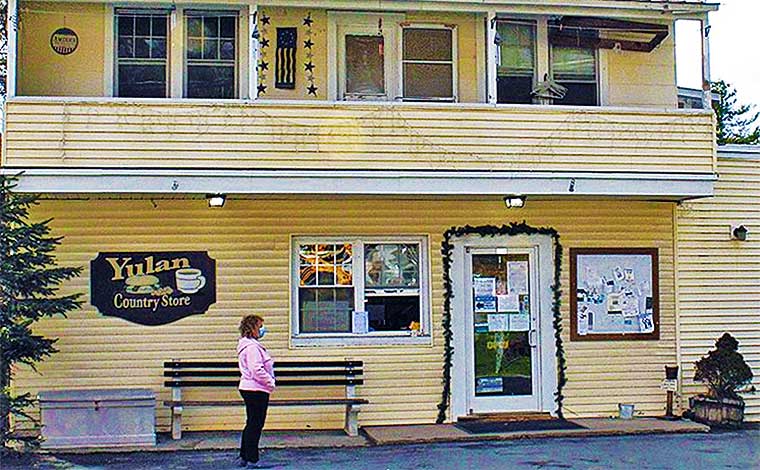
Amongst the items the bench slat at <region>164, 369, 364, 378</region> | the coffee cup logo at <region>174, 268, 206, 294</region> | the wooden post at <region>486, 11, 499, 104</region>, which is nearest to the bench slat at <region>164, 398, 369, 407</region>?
the bench slat at <region>164, 369, 364, 378</region>

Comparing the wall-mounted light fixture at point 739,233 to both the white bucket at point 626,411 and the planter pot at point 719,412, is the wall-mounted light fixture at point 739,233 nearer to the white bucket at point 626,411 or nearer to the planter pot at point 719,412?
the planter pot at point 719,412

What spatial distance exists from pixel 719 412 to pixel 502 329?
2946mm

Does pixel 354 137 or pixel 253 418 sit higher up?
pixel 354 137

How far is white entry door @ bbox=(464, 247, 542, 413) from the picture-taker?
1326 cm

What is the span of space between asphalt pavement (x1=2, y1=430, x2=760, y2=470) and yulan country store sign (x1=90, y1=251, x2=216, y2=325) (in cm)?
200

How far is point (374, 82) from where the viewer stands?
13398 millimetres

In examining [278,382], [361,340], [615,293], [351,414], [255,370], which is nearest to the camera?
[255,370]

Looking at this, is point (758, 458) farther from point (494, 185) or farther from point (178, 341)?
point (178, 341)

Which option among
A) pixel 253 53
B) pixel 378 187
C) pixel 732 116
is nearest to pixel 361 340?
pixel 378 187

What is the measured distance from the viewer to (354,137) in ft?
39.6

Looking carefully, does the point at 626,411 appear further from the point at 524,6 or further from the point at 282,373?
the point at 524,6

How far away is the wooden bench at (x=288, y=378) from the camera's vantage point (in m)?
12.2

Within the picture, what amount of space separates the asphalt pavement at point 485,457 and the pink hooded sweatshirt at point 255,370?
91cm

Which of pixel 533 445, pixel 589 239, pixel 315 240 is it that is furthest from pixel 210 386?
pixel 589 239
